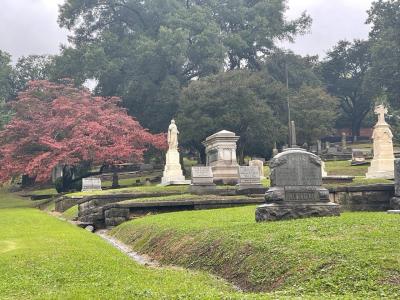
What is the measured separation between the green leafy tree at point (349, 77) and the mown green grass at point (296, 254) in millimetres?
57161

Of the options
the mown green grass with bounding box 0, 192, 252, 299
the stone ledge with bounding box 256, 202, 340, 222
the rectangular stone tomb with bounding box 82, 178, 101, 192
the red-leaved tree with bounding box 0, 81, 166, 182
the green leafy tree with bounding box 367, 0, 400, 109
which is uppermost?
the green leafy tree with bounding box 367, 0, 400, 109

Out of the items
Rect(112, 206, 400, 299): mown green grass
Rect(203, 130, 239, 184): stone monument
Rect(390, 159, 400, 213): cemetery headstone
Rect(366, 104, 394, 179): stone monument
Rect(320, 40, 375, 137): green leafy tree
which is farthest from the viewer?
Rect(320, 40, 375, 137): green leafy tree

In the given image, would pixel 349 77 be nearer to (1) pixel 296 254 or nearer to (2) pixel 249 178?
(2) pixel 249 178

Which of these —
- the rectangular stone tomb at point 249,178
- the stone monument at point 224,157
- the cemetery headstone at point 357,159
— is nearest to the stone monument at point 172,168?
the stone monument at point 224,157

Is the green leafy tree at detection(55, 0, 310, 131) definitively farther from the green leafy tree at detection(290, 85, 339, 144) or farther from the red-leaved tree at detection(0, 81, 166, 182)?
the green leafy tree at detection(290, 85, 339, 144)

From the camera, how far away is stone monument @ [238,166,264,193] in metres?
20.9

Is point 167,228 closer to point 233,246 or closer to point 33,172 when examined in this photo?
point 233,246

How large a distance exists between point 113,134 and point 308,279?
3140cm

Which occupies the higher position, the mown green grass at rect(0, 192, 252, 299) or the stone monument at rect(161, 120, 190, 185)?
the stone monument at rect(161, 120, 190, 185)

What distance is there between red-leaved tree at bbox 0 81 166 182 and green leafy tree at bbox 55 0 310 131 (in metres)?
5.95

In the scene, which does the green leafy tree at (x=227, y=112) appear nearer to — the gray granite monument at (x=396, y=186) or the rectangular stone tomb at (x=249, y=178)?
the rectangular stone tomb at (x=249, y=178)

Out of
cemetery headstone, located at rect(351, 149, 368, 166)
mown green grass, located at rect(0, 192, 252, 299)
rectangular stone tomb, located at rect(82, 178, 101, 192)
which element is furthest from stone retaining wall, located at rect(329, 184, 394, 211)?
cemetery headstone, located at rect(351, 149, 368, 166)

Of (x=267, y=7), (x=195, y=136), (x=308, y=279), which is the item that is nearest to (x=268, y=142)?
(x=195, y=136)

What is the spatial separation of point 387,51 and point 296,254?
45682 mm
